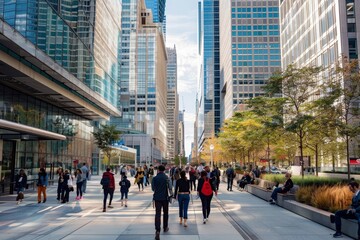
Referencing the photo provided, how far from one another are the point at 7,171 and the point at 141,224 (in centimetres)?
1477

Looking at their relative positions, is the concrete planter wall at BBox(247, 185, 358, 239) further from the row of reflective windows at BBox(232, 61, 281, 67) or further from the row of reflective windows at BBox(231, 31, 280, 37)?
the row of reflective windows at BBox(231, 31, 280, 37)

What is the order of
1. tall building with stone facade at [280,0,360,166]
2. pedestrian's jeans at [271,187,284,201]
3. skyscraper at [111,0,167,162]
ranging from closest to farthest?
pedestrian's jeans at [271,187,284,201], tall building with stone facade at [280,0,360,166], skyscraper at [111,0,167,162]

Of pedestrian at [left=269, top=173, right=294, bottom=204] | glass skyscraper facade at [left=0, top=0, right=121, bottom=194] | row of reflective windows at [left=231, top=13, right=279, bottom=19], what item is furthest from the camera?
row of reflective windows at [left=231, top=13, right=279, bottom=19]

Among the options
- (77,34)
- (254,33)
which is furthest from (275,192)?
(254,33)

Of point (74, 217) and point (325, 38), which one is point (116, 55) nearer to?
point (325, 38)

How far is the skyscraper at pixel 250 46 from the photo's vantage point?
118m

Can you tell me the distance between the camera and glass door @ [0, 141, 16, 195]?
20.4m

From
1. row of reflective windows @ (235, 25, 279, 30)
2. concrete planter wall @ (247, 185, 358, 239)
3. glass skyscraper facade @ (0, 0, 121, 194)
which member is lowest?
concrete planter wall @ (247, 185, 358, 239)

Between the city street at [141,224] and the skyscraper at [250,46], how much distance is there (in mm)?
103846

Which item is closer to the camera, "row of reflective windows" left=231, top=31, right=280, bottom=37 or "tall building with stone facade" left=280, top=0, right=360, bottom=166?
"tall building with stone facade" left=280, top=0, right=360, bottom=166

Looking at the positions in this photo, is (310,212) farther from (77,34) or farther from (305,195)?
(77,34)

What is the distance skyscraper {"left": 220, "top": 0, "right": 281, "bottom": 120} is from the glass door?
3851 inches

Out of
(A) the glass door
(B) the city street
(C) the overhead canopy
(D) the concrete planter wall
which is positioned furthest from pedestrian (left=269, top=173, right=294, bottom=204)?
(A) the glass door

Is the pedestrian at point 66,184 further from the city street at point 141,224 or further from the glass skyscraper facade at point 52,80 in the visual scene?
the glass skyscraper facade at point 52,80
